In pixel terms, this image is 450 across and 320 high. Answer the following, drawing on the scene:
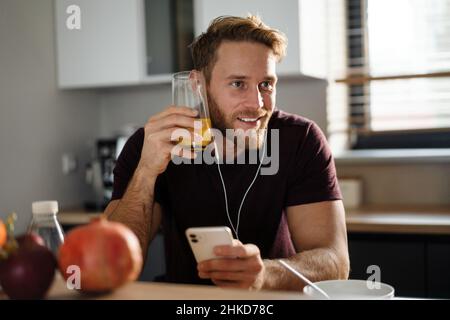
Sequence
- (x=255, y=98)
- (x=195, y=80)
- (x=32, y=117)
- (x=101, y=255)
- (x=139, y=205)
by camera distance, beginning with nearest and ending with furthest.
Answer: (x=101, y=255), (x=195, y=80), (x=139, y=205), (x=255, y=98), (x=32, y=117)

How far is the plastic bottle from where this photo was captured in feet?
2.97

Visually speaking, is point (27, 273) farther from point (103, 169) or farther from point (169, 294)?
point (103, 169)

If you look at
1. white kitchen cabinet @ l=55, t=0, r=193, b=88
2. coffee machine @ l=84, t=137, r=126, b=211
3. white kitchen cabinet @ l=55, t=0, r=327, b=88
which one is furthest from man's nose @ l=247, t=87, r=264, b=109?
coffee machine @ l=84, t=137, r=126, b=211

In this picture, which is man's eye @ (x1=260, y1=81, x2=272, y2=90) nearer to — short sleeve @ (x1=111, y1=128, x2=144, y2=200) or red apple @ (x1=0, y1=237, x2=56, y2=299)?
short sleeve @ (x1=111, y1=128, x2=144, y2=200)

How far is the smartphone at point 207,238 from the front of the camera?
0.85 meters

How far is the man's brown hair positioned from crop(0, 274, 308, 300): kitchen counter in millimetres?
1030

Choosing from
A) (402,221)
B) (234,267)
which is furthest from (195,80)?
(402,221)

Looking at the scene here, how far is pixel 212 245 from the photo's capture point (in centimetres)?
89

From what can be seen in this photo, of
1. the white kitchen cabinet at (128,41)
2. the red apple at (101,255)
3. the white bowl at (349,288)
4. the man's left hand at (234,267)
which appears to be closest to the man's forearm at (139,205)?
the man's left hand at (234,267)

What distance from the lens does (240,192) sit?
5.39ft

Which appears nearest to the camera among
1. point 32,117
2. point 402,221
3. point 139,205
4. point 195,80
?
point 195,80

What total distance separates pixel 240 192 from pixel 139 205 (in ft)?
1.00

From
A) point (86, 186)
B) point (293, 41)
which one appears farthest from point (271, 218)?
point (86, 186)
